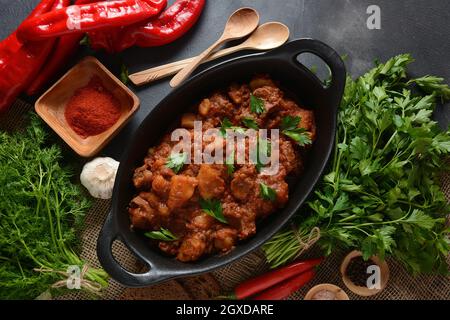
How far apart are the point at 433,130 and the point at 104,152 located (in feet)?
7.07

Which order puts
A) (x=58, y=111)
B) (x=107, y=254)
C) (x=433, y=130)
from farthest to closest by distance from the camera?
(x=58, y=111), (x=433, y=130), (x=107, y=254)

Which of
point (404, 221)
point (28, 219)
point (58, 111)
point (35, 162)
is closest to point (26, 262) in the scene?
point (28, 219)

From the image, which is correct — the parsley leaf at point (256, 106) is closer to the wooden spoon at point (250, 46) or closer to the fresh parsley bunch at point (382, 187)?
the fresh parsley bunch at point (382, 187)

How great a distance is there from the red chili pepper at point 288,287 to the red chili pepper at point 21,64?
2.16 meters

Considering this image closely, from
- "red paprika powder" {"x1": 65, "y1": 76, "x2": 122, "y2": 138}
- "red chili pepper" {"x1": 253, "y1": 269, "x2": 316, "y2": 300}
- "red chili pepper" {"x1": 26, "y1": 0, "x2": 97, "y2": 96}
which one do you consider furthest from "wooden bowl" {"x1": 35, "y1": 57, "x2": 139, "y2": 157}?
"red chili pepper" {"x1": 253, "y1": 269, "x2": 316, "y2": 300}

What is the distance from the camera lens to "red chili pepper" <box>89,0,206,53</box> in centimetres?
391

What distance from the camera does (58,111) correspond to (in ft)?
12.5

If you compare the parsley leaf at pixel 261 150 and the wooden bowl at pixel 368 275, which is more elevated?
the parsley leaf at pixel 261 150

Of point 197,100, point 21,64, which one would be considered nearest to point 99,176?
point 197,100

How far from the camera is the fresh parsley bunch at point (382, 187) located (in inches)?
133

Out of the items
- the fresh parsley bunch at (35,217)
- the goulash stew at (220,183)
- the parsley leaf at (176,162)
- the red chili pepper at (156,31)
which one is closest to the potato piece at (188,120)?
the goulash stew at (220,183)

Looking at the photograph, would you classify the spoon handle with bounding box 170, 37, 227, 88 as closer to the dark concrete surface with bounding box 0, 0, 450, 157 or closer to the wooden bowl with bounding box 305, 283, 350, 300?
the dark concrete surface with bounding box 0, 0, 450, 157

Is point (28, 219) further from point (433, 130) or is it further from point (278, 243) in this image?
point (433, 130)

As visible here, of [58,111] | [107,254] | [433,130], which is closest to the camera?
[107,254]
